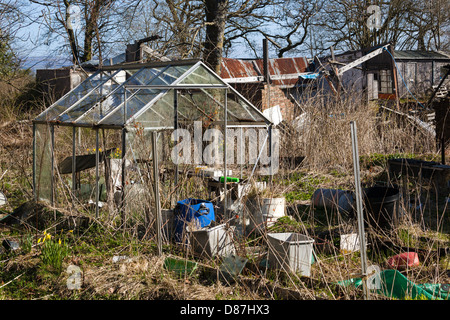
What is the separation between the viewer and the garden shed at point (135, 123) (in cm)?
664

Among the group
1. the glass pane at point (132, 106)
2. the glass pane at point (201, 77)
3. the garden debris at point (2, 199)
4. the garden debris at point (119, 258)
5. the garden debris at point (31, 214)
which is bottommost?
the garden debris at point (119, 258)

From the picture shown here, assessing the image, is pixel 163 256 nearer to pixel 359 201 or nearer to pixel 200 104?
pixel 359 201

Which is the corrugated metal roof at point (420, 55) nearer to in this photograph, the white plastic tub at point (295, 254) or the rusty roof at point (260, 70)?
the rusty roof at point (260, 70)

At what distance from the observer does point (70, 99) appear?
853 centimetres

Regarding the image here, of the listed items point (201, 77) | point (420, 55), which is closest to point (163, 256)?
point (201, 77)

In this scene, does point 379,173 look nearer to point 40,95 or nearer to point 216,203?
point 216,203

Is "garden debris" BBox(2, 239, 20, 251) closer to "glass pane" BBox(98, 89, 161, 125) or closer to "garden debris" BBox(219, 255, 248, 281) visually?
"glass pane" BBox(98, 89, 161, 125)

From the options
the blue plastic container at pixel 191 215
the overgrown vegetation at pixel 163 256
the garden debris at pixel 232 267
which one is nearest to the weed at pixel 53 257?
the overgrown vegetation at pixel 163 256

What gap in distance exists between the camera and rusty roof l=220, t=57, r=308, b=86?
17.7 metres

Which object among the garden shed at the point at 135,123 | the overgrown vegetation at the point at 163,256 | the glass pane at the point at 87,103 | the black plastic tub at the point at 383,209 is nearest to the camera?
the overgrown vegetation at the point at 163,256

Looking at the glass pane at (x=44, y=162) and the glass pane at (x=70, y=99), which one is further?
the glass pane at (x=70, y=99)

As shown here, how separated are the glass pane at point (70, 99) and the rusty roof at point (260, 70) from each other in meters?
8.30

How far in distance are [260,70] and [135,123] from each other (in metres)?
13.1

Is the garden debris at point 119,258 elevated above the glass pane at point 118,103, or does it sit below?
below
